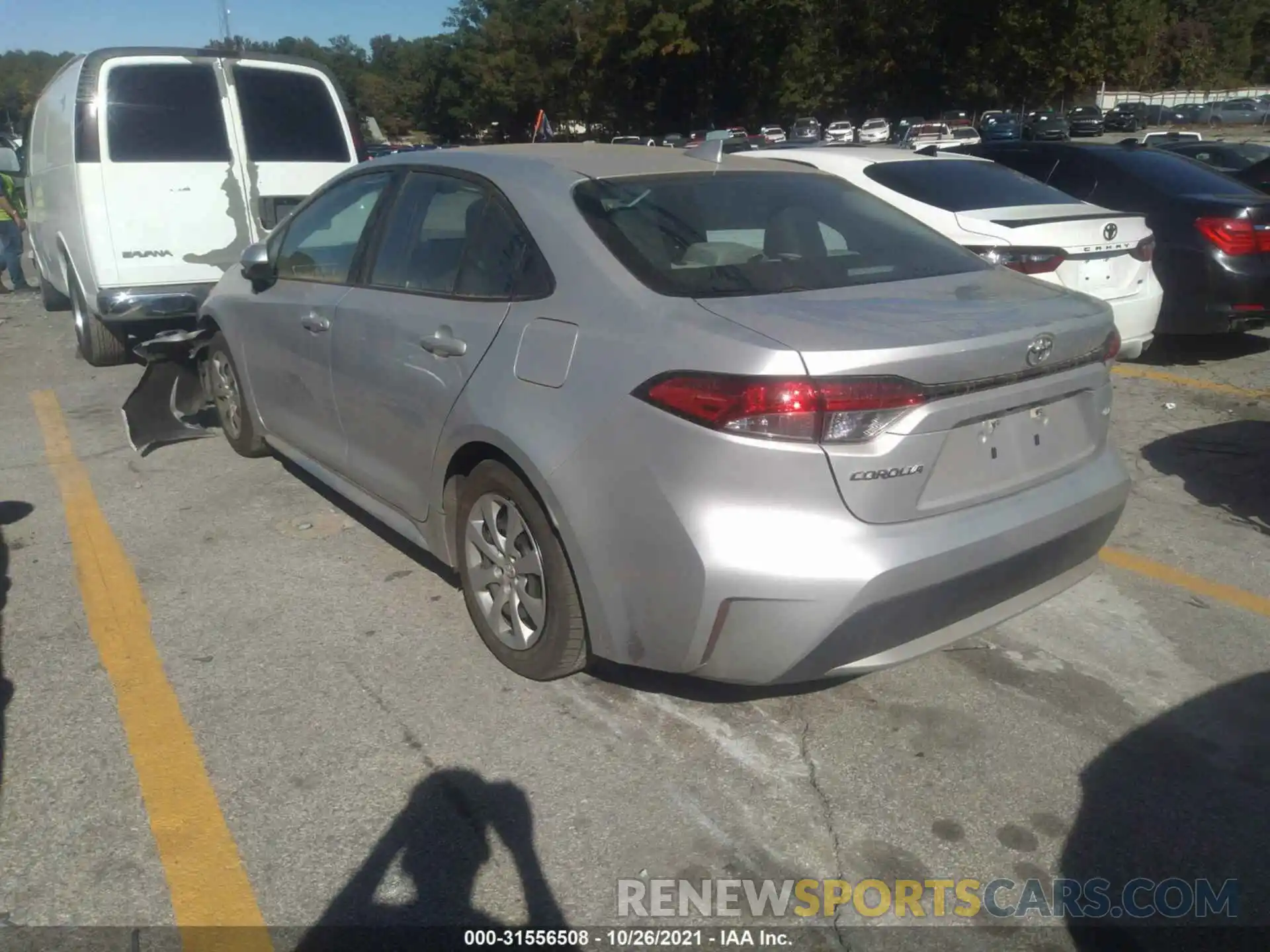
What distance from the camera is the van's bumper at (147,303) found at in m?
7.22

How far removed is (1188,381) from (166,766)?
7031 mm

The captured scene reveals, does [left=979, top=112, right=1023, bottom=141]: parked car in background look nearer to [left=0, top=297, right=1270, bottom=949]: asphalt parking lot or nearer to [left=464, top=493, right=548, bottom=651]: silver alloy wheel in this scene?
[left=0, top=297, right=1270, bottom=949]: asphalt parking lot

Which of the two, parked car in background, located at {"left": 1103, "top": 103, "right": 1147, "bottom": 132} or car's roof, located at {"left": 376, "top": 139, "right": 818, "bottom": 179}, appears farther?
parked car in background, located at {"left": 1103, "top": 103, "right": 1147, "bottom": 132}

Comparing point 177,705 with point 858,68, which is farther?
point 858,68

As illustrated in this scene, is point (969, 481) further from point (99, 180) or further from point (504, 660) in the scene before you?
point (99, 180)

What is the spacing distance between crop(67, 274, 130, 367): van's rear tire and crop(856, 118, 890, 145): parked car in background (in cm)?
3925

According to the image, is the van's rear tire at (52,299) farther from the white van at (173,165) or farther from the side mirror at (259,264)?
the side mirror at (259,264)

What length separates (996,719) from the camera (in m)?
3.39

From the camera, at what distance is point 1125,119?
162 feet

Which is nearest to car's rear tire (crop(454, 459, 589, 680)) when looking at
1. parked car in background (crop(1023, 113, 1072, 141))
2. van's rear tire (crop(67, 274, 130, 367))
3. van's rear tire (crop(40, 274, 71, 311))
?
van's rear tire (crop(67, 274, 130, 367))

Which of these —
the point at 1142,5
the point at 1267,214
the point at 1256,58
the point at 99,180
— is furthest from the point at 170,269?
the point at 1256,58

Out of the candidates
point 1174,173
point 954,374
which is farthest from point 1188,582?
point 1174,173

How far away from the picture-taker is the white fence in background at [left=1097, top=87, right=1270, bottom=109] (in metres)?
63.4

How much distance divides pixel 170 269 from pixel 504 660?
5.08 meters
